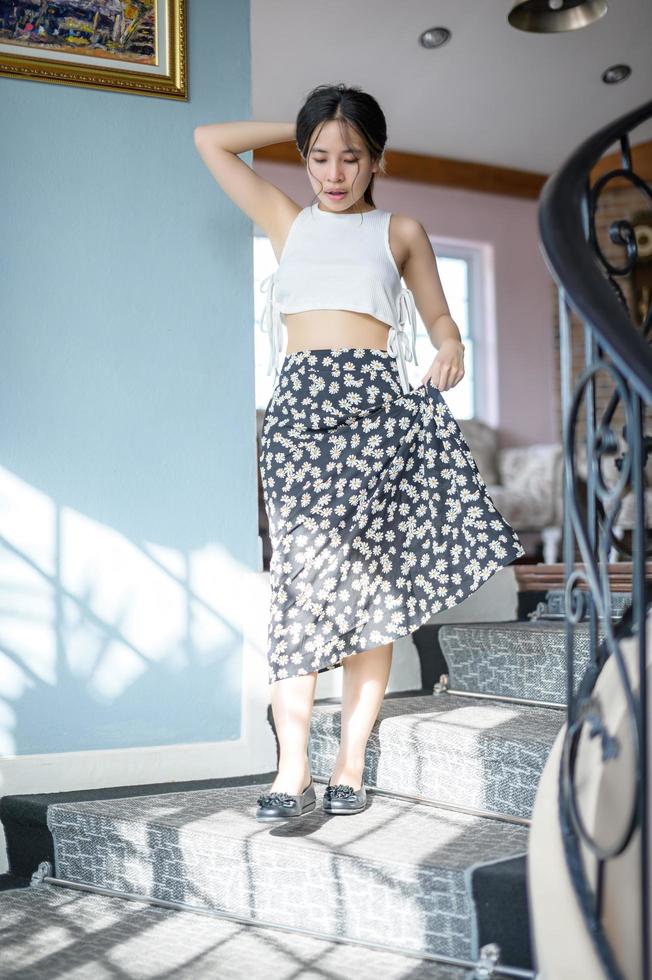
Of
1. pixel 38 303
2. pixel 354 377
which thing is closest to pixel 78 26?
pixel 38 303

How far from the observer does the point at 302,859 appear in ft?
5.92

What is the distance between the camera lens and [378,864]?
1.72 meters

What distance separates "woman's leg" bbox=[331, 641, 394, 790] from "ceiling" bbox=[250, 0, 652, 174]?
11.6 ft

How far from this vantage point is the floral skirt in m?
2.08

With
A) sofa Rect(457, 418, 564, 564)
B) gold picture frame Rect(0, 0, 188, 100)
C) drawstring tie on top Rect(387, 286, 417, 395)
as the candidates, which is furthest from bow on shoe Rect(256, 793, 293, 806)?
sofa Rect(457, 418, 564, 564)

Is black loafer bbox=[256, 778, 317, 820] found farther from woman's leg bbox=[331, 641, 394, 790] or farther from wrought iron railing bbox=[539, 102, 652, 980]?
wrought iron railing bbox=[539, 102, 652, 980]

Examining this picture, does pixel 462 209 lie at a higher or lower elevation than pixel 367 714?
higher

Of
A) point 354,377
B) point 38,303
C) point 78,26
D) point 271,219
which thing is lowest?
point 354,377

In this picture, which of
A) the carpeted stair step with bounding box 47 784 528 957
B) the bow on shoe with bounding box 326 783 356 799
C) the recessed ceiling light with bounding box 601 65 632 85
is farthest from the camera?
the recessed ceiling light with bounding box 601 65 632 85

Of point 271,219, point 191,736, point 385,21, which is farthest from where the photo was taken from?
point 385,21

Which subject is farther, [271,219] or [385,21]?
[385,21]

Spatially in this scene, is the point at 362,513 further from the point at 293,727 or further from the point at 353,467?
the point at 293,727

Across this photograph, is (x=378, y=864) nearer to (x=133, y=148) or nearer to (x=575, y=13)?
(x=133, y=148)

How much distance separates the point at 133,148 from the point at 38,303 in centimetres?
46
